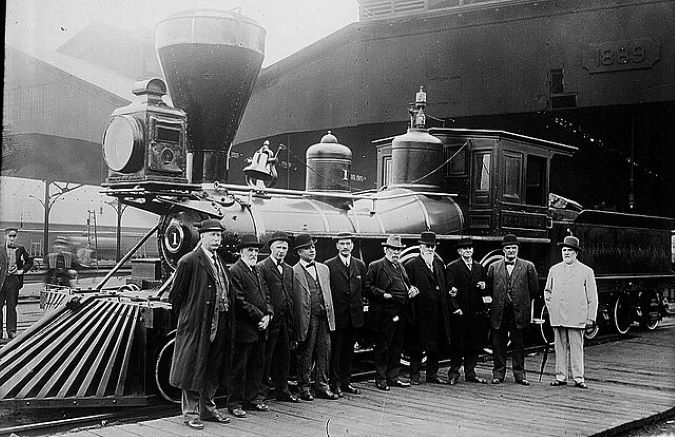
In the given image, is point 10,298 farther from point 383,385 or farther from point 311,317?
point 383,385

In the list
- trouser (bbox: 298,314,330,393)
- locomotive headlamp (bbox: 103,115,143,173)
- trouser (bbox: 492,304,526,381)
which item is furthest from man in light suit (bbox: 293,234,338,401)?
trouser (bbox: 492,304,526,381)

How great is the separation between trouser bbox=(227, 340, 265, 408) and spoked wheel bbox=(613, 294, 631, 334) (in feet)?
26.9

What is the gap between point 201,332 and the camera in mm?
5199

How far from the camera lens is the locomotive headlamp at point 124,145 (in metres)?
6.24

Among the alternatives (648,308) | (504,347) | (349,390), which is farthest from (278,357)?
(648,308)

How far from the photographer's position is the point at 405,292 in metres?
6.86

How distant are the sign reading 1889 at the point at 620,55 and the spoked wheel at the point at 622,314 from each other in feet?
12.7

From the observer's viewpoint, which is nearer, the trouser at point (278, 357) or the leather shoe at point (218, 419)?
the leather shoe at point (218, 419)

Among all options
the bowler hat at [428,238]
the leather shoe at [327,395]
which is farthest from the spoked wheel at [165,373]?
the bowler hat at [428,238]

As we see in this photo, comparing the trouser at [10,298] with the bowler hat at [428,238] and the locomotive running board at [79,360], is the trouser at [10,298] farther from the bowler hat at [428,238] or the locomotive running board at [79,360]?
the bowler hat at [428,238]

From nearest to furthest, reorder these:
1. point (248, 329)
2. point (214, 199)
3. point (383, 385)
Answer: point (248, 329), point (383, 385), point (214, 199)

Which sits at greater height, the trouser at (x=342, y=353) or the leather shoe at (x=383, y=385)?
the trouser at (x=342, y=353)

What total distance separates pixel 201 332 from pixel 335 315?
1.57 metres

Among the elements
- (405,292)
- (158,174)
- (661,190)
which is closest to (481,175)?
(405,292)
